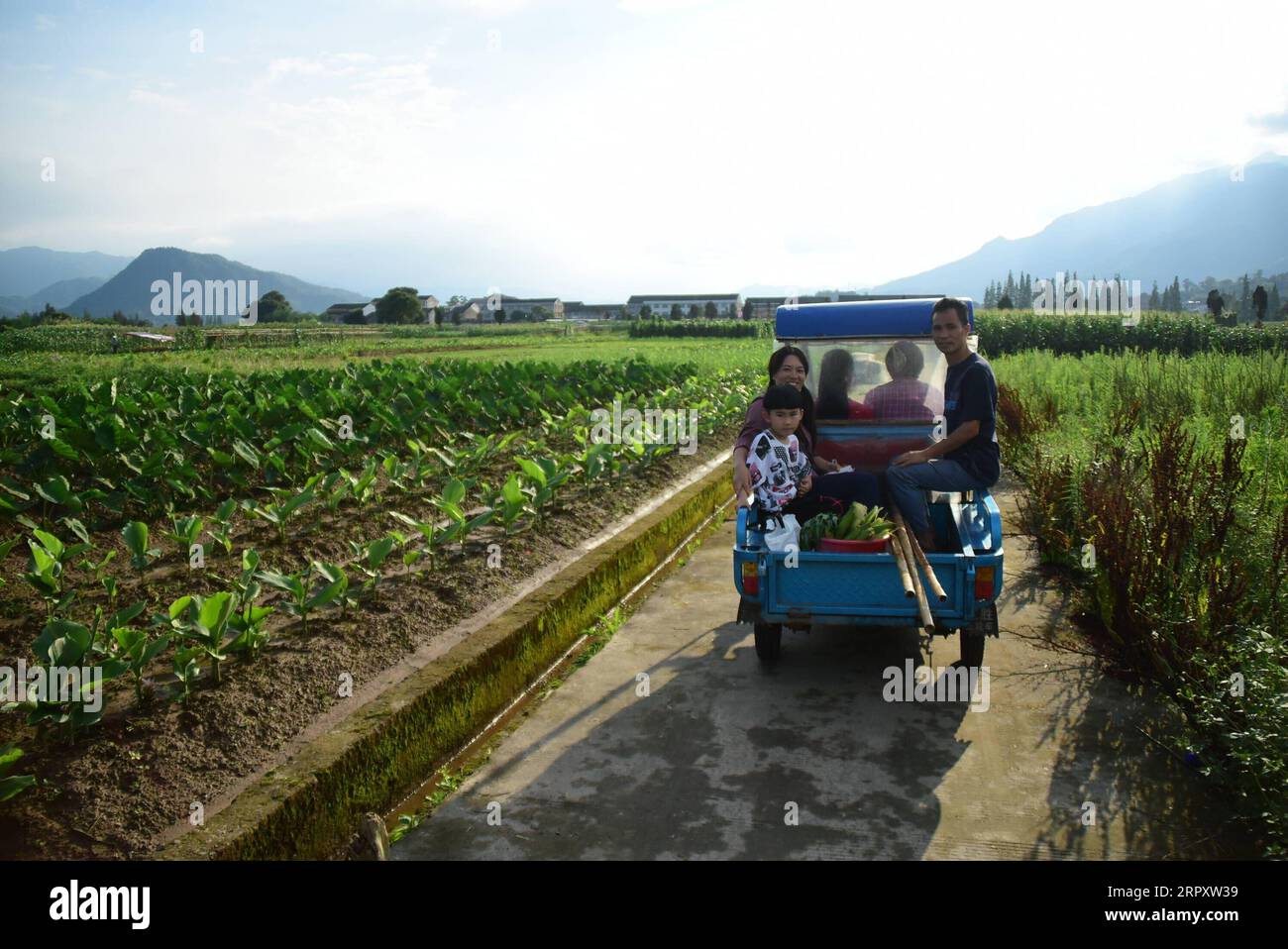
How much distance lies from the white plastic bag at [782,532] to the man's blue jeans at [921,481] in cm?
67

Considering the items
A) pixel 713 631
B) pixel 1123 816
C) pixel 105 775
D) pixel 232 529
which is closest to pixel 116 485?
pixel 232 529

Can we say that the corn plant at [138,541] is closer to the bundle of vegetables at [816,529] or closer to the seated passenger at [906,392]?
the bundle of vegetables at [816,529]

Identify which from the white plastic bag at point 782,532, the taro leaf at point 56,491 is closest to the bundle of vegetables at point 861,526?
the white plastic bag at point 782,532

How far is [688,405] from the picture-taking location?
48.1 ft

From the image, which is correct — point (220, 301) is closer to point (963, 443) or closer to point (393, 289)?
point (963, 443)

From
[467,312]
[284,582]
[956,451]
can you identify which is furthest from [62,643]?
[467,312]

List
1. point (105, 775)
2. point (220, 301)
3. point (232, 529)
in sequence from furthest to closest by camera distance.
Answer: point (220, 301)
point (232, 529)
point (105, 775)

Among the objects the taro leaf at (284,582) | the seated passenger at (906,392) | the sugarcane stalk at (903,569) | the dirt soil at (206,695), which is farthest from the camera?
the seated passenger at (906,392)

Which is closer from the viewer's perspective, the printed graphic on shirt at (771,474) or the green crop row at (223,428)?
the printed graphic on shirt at (771,474)

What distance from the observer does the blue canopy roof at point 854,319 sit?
629 cm

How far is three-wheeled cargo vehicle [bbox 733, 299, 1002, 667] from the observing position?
16.1 feet

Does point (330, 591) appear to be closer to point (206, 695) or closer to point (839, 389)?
point (206, 695)

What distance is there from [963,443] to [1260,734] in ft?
7.90

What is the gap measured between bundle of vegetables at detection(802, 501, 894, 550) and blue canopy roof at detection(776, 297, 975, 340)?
1673 mm
